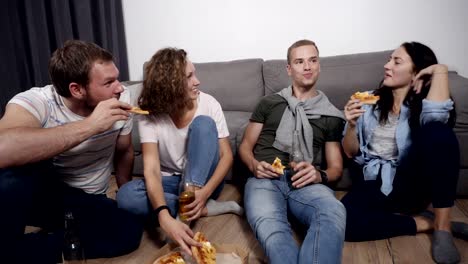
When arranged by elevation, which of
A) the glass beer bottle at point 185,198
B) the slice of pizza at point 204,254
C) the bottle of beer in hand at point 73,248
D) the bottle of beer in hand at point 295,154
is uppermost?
the bottle of beer in hand at point 295,154

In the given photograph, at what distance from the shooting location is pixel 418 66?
1868mm

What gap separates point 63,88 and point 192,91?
1.84 feet

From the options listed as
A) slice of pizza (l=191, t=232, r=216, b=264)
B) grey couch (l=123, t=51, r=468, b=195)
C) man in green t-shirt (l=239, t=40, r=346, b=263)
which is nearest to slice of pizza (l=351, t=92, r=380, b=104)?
man in green t-shirt (l=239, t=40, r=346, b=263)

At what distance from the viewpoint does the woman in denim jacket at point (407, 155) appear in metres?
1.66

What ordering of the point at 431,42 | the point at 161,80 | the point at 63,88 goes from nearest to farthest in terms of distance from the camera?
the point at 63,88 < the point at 161,80 < the point at 431,42

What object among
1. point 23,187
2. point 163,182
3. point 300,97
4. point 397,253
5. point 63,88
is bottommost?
point 397,253

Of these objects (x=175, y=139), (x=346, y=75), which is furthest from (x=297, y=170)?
(x=346, y=75)

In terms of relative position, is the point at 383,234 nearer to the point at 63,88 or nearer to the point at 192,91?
the point at 192,91

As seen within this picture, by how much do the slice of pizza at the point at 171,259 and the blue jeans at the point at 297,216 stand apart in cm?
33

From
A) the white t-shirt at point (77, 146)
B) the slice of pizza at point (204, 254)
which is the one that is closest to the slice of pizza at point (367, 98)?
the slice of pizza at point (204, 254)

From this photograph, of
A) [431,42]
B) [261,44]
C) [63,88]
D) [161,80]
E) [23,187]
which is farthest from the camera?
[261,44]

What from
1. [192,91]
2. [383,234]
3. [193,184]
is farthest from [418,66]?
[193,184]

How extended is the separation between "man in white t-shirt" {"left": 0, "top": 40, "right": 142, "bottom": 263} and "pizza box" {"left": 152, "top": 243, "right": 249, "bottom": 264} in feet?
1.02

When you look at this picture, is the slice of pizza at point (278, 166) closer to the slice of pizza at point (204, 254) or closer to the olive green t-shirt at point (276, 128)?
the olive green t-shirt at point (276, 128)
